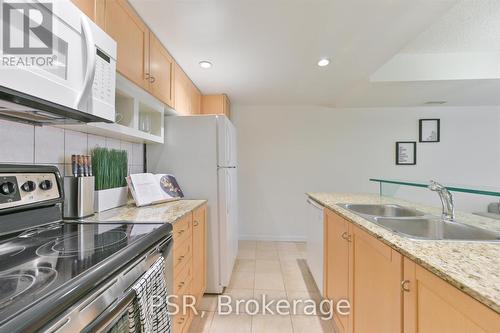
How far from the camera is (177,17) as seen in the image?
1571 mm

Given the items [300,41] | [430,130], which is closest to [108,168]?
[300,41]

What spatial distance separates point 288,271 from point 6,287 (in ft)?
8.31

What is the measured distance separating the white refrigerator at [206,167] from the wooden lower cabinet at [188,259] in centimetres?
16

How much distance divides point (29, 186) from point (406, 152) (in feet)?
14.7

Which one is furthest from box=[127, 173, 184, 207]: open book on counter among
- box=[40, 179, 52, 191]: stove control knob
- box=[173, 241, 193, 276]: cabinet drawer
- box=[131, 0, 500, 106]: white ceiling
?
box=[131, 0, 500, 106]: white ceiling

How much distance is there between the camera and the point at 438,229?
1334 millimetres

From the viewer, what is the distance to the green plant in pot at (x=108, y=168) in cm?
151

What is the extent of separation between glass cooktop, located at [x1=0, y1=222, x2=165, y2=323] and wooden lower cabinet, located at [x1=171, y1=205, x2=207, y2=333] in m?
0.34

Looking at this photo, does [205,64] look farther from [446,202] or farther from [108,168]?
[446,202]

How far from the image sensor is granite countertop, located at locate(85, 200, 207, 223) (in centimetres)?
132

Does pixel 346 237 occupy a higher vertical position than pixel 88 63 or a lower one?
lower

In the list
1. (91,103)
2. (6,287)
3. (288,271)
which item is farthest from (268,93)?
(6,287)

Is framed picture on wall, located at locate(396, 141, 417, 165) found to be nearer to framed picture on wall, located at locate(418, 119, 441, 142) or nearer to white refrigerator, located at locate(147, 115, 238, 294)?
framed picture on wall, located at locate(418, 119, 441, 142)

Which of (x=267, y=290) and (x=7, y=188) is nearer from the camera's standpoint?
(x=7, y=188)
